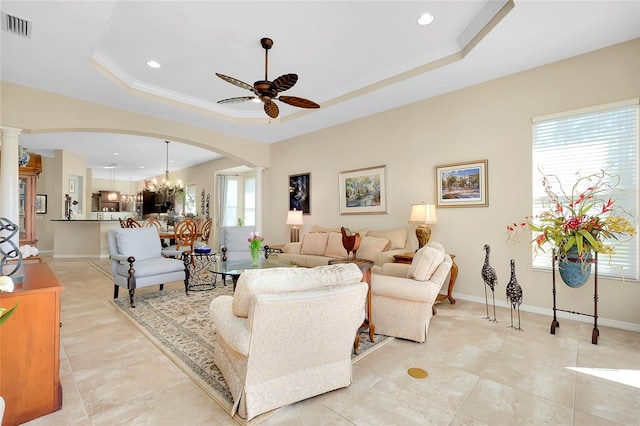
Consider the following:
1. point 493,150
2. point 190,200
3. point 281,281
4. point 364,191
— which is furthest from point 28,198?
point 493,150

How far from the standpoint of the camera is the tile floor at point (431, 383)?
1726 millimetres

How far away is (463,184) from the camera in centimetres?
411

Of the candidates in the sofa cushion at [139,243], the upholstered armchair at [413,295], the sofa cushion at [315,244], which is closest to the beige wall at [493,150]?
the sofa cushion at [315,244]

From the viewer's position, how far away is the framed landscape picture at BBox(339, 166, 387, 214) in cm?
502

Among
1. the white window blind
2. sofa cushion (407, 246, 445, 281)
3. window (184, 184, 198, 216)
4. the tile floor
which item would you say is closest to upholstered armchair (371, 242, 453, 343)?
sofa cushion (407, 246, 445, 281)

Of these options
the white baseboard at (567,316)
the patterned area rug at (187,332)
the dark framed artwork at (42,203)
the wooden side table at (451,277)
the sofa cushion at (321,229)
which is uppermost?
the dark framed artwork at (42,203)

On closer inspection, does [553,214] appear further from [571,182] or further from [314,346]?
[314,346]

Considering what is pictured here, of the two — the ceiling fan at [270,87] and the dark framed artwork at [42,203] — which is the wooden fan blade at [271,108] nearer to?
the ceiling fan at [270,87]

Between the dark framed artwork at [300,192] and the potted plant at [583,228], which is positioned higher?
the dark framed artwork at [300,192]

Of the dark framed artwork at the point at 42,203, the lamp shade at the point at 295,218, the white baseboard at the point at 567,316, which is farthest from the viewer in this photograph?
the dark framed artwork at the point at 42,203

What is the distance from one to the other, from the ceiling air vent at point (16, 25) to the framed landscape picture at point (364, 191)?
14.5 ft

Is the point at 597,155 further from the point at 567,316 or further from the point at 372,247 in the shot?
the point at 372,247

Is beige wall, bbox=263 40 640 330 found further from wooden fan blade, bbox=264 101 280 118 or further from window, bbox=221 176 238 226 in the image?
window, bbox=221 176 238 226

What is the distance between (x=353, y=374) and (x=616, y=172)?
3.42 m
